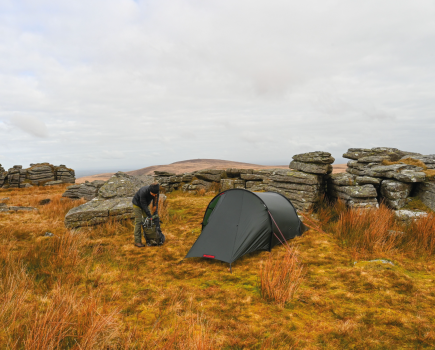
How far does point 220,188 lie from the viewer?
20.9 meters

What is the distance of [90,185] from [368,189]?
1968cm

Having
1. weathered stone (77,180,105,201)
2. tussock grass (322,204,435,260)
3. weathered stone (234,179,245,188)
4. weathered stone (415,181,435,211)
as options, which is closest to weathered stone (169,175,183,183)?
weathered stone (234,179,245,188)

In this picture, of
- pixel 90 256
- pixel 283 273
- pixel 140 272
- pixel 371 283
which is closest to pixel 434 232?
pixel 371 283

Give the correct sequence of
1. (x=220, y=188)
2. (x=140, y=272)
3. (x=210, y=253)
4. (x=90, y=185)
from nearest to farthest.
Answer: (x=140, y=272)
(x=210, y=253)
(x=90, y=185)
(x=220, y=188)

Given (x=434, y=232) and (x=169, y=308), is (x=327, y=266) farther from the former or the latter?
(x=169, y=308)

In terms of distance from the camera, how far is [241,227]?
7.28 metres

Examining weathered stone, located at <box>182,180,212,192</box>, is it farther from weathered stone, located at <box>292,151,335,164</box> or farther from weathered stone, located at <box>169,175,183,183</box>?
weathered stone, located at <box>292,151,335,164</box>

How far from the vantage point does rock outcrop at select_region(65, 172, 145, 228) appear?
9.46 m

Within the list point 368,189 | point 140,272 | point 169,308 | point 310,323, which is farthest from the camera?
point 368,189

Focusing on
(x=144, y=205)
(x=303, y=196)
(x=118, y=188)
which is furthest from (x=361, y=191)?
(x=118, y=188)

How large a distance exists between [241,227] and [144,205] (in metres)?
3.43

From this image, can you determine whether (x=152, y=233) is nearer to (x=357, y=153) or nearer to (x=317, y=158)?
(x=317, y=158)

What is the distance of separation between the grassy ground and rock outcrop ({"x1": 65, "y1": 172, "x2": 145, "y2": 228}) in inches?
48.2

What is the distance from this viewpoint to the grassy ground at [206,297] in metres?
3.44
